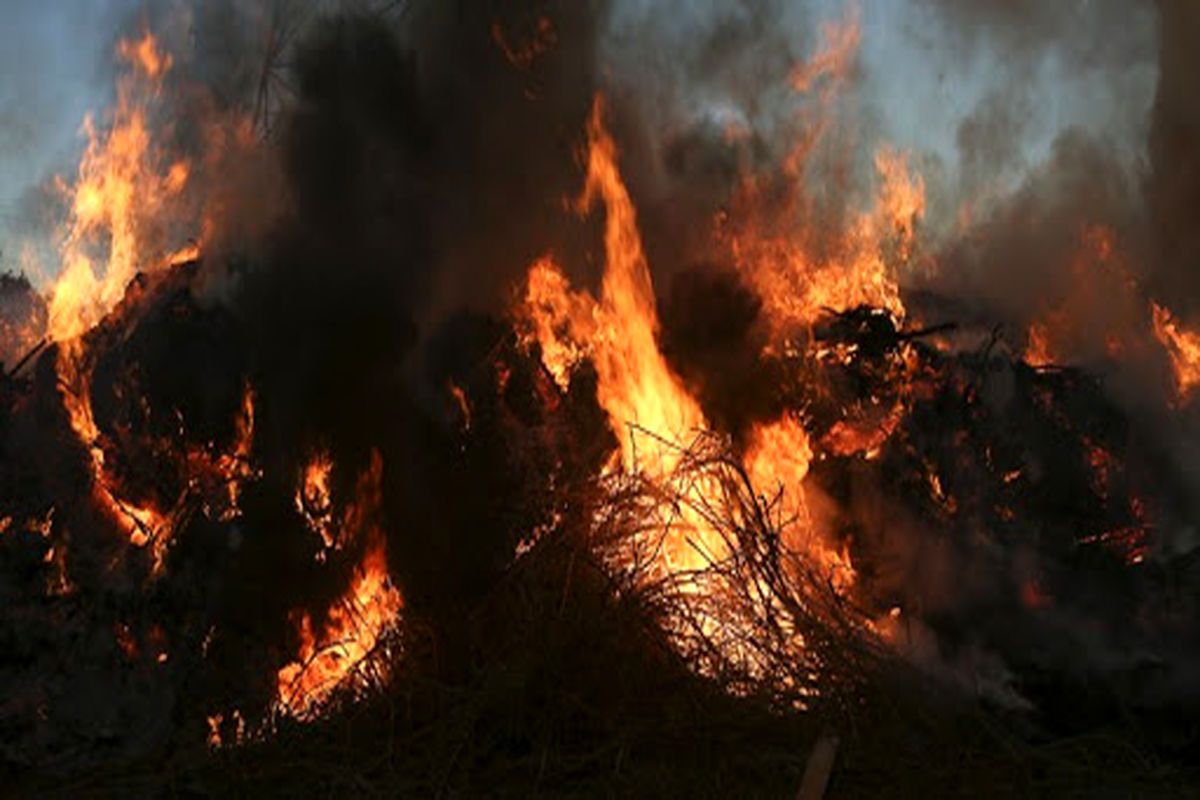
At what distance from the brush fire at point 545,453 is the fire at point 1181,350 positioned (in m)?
0.04

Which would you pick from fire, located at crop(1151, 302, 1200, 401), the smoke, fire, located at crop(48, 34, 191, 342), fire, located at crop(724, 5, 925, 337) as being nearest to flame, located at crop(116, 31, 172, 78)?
fire, located at crop(48, 34, 191, 342)

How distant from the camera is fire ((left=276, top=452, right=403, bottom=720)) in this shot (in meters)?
6.95

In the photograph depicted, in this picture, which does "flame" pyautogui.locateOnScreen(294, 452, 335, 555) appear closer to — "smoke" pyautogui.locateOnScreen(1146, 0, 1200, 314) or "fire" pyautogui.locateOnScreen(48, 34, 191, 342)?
"fire" pyautogui.locateOnScreen(48, 34, 191, 342)

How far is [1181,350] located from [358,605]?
8534mm

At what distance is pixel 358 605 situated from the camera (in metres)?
7.31

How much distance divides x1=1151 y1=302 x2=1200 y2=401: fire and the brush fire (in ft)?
0.13

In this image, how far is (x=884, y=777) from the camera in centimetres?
378

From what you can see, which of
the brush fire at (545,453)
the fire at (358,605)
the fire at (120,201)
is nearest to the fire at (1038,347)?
the brush fire at (545,453)

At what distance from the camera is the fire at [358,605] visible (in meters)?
6.95

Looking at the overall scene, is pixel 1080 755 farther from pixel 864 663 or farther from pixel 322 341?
pixel 322 341

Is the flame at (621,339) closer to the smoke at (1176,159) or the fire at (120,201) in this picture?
the fire at (120,201)

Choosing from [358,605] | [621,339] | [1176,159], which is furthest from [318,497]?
[1176,159]

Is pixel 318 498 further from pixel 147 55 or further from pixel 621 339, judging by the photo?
pixel 147 55

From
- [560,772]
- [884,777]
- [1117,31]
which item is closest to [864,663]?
[884,777]
